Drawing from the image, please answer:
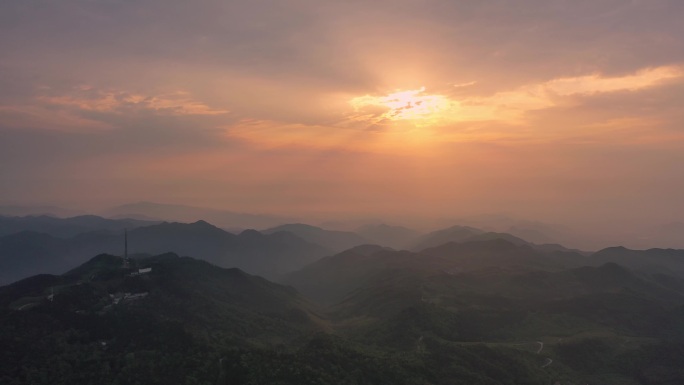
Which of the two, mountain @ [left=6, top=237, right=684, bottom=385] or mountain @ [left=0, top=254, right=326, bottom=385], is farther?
mountain @ [left=6, top=237, right=684, bottom=385]

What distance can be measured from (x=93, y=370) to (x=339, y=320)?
100916 mm

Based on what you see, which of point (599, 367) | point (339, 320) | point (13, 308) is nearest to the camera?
point (13, 308)

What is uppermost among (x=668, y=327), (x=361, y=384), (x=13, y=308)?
(x=13, y=308)

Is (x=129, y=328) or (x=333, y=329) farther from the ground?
(x=129, y=328)

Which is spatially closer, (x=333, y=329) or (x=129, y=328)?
(x=129, y=328)

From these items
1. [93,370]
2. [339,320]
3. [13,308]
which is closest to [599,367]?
[339,320]

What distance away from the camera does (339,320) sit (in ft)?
541

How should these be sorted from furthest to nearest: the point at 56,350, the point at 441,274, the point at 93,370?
the point at 441,274 → the point at 56,350 → the point at 93,370

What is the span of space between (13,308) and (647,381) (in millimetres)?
150125

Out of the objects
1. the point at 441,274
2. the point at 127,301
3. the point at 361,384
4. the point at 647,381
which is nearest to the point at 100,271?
the point at 127,301

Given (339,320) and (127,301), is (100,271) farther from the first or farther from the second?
(339,320)

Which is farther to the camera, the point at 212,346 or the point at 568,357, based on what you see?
the point at 568,357

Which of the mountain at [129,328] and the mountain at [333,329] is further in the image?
the mountain at [333,329]

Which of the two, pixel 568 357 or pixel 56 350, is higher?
pixel 56 350
